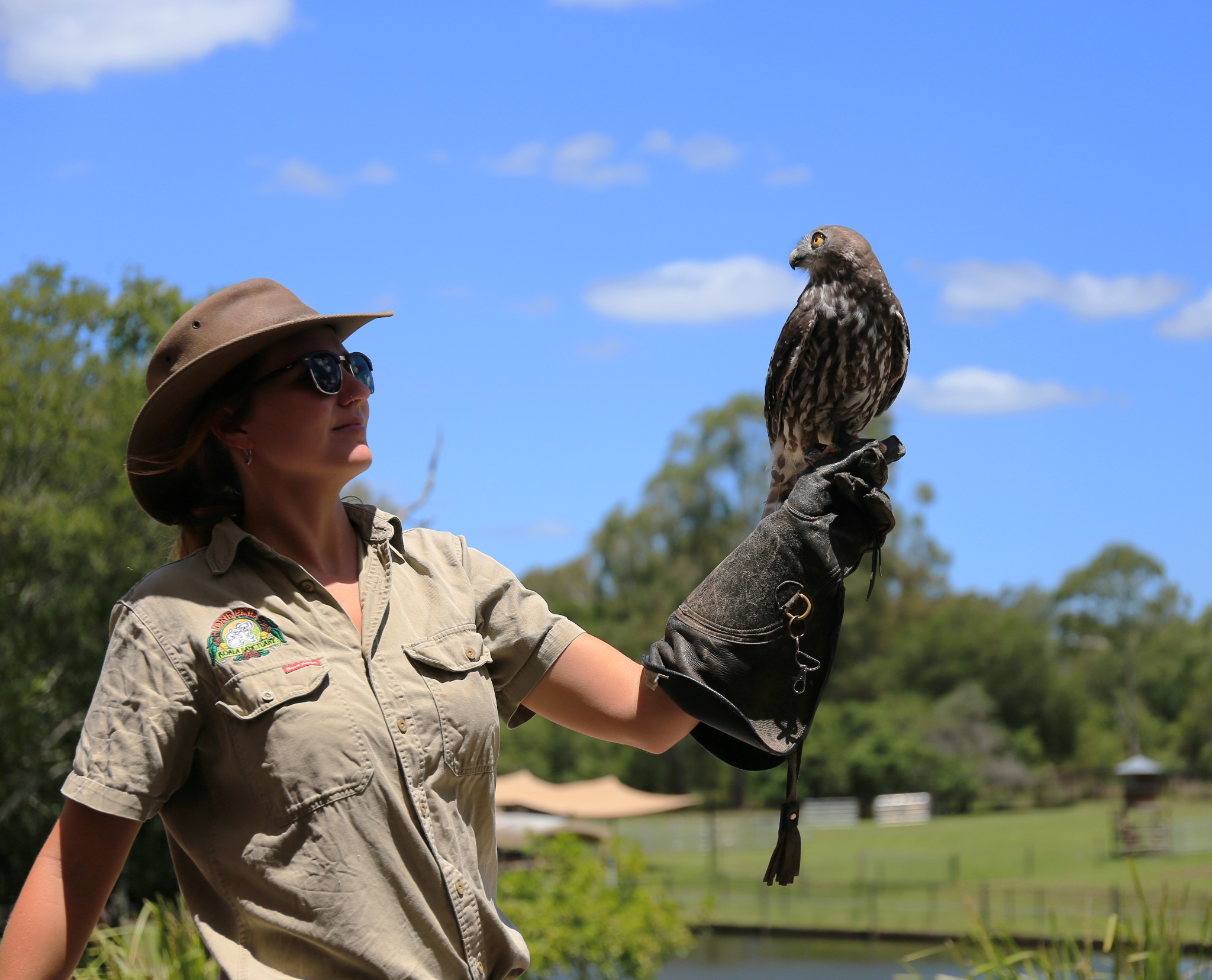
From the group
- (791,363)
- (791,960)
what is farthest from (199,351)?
(791,960)

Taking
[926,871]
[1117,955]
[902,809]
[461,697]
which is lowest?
[926,871]

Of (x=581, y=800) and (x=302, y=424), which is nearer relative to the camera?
(x=302, y=424)

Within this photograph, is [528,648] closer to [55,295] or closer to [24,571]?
[24,571]

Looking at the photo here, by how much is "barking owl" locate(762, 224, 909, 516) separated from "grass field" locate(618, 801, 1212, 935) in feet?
54.1

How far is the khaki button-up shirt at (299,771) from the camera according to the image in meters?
1.81

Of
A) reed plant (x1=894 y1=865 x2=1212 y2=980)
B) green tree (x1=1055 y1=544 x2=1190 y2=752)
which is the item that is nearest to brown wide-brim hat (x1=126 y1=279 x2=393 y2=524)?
reed plant (x1=894 y1=865 x2=1212 y2=980)

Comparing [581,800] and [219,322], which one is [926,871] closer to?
[581,800]

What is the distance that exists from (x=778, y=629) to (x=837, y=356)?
95 cm

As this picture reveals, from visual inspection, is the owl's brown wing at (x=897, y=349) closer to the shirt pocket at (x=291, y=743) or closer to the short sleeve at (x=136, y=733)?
the shirt pocket at (x=291, y=743)

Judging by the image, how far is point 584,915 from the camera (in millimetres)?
15859

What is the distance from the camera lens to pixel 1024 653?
162 ft

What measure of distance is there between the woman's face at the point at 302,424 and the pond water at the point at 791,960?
2103 cm

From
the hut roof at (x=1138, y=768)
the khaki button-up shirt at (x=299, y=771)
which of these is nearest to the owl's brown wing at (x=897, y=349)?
the khaki button-up shirt at (x=299, y=771)

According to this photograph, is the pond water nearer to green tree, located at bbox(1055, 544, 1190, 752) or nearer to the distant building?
the distant building
